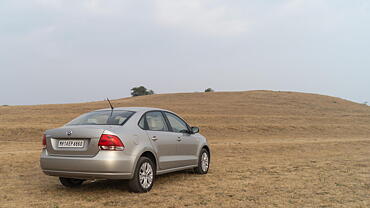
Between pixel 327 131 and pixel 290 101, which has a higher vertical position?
pixel 290 101

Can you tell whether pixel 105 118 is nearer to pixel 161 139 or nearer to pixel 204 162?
pixel 161 139

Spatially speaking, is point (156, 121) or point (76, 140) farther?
point (156, 121)

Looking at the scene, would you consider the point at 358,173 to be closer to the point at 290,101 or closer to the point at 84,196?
the point at 84,196

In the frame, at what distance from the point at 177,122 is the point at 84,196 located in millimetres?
2625

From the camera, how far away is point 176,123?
25.1 ft

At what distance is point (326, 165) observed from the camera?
9.59m

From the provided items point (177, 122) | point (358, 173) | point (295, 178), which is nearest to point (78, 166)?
point (177, 122)

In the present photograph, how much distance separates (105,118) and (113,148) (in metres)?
0.88

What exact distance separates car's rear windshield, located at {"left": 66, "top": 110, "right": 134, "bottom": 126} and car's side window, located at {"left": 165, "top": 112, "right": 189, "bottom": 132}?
1256 millimetres

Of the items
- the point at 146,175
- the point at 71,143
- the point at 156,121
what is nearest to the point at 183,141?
the point at 156,121

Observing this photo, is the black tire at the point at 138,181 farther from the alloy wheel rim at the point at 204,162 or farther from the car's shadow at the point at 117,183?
the alloy wheel rim at the point at 204,162

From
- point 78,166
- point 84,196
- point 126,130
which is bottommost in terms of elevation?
point 84,196

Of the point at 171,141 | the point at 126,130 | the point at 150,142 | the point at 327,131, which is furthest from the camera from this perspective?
the point at 327,131

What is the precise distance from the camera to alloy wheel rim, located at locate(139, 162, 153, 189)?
19.7ft
